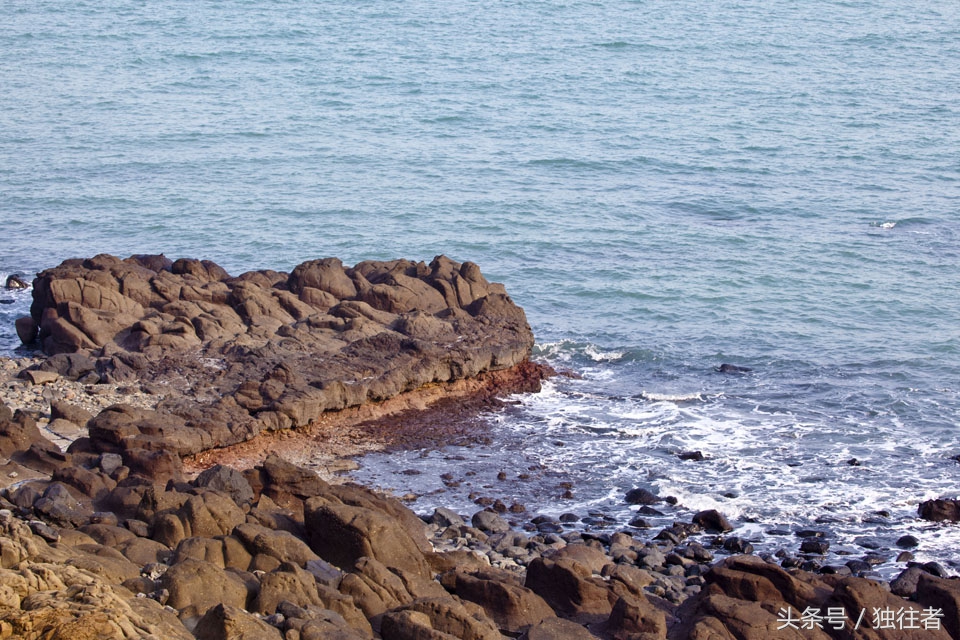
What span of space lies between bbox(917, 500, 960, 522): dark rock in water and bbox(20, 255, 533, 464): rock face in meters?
10.1

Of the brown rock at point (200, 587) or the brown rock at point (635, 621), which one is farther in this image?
the brown rock at point (635, 621)

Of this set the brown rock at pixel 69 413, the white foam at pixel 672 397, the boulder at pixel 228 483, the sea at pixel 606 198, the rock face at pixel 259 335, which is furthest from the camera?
the white foam at pixel 672 397

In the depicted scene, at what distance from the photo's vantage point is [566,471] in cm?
2269

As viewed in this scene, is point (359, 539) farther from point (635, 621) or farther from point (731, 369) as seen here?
point (731, 369)

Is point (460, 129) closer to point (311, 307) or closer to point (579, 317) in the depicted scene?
point (579, 317)

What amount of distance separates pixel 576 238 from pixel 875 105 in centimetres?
2456

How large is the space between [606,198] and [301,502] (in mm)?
26665

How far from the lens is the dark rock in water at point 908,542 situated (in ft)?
64.3

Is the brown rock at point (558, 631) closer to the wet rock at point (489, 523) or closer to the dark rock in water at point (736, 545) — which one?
the wet rock at point (489, 523)

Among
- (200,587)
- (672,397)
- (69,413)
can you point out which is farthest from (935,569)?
(69,413)

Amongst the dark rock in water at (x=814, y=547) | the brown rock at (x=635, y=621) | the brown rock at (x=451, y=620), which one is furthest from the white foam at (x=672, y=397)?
the brown rock at (x=451, y=620)

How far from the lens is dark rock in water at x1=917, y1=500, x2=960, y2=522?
810 inches

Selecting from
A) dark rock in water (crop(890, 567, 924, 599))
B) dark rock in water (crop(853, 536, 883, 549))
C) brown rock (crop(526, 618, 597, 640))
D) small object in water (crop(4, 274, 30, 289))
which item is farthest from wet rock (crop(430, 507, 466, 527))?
small object in water (crop(4, 274, 30, 289))

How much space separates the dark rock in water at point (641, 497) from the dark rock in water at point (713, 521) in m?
1.16
